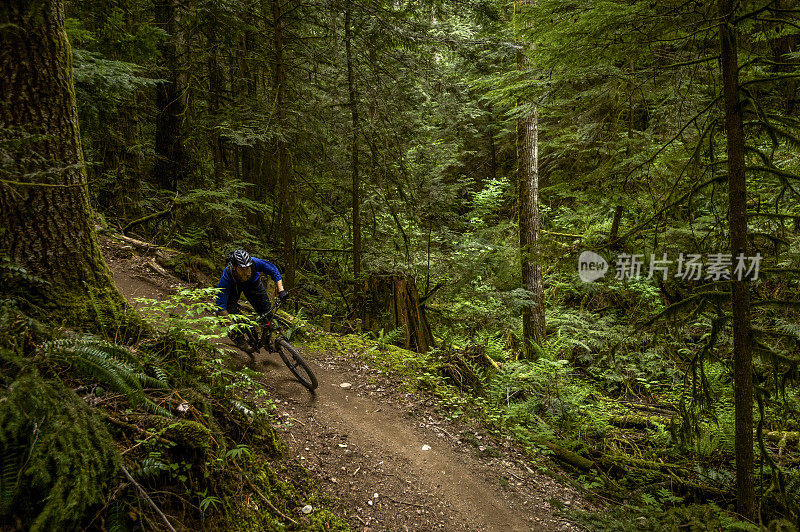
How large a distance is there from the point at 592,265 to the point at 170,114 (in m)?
11.7

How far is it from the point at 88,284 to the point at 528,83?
646 centimetres

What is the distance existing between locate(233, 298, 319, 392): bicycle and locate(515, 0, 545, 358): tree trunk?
227 inches

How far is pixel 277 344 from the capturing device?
647 centimetres

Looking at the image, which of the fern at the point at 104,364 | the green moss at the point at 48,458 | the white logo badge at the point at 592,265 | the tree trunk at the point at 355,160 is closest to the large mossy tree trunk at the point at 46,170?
the fern at the point at 104,364

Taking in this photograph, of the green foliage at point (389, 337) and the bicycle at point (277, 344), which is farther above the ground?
the bicycle at point (277, 344)

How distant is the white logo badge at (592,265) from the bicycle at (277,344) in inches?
196

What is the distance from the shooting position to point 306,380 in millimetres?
6770

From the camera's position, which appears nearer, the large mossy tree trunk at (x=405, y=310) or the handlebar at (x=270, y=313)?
the handlebar at (x=270, y=313)

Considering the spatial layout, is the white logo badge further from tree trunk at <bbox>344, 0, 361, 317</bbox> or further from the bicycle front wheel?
tree trunk at <bbox>344, 0, 361, 317</bbox>

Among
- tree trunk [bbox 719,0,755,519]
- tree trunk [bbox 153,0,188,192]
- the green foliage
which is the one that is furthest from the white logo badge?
tree trunk [bbox 153,0,188,192]

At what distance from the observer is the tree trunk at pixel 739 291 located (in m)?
4.51

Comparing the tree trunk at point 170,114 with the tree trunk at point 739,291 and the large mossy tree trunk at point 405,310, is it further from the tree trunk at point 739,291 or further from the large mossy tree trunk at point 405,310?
the tree trunk at point 739,291

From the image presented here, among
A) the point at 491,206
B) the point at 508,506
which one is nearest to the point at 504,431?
the point at 508,506

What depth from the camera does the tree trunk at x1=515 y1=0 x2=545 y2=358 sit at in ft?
31.9
